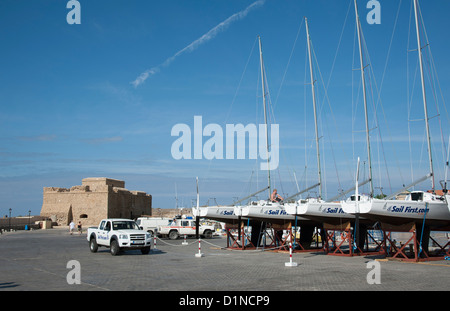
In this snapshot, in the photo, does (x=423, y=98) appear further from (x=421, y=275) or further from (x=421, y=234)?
(x=421, y=275)

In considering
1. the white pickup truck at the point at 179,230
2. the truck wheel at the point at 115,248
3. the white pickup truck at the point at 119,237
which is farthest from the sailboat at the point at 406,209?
the white pickup truck at the point at 179,230

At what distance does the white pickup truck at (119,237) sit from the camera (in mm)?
22531

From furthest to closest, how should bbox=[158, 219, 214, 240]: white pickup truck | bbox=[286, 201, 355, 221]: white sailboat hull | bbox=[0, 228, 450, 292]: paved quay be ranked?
bbox=[158, 219, 214, 240]: white pickup truck → bbox=[286, 201, 355, 221]: white sailboat hull → bbox=[0, 228, 450, 292]: paved quay

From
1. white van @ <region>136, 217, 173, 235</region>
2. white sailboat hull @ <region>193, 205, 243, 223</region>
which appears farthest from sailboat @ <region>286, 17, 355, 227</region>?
white van @ <region>136, 217, 173, 235</region>

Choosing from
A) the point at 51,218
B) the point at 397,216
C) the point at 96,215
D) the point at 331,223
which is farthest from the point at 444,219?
the point at 51,218

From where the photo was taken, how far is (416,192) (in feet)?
64.8

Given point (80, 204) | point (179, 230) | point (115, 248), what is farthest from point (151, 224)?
point (80, 204)

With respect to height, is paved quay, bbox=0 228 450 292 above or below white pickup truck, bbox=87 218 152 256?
below

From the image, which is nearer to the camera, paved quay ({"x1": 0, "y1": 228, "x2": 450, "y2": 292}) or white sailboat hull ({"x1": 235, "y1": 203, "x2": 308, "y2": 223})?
paved quay ({"x1": 0, "y1": 228, "x2": 450, "y2": 292})

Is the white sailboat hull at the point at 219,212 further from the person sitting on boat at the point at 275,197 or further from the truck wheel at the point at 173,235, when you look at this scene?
the truck wheel at the point at 173,235

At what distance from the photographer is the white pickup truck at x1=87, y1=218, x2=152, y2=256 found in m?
22.5

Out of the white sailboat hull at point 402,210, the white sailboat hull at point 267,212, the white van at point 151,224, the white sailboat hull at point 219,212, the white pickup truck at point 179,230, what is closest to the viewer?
the white sailboat hull at point 402,210

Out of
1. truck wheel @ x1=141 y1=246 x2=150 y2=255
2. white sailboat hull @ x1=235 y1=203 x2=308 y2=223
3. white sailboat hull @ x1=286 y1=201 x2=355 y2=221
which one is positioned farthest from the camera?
white sailboat hull @ x1=235 y1=203 x2=308 y2=223

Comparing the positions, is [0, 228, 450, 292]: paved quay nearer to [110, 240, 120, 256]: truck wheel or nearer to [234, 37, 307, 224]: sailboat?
[110, 240, 120, 256]: truck wheel
